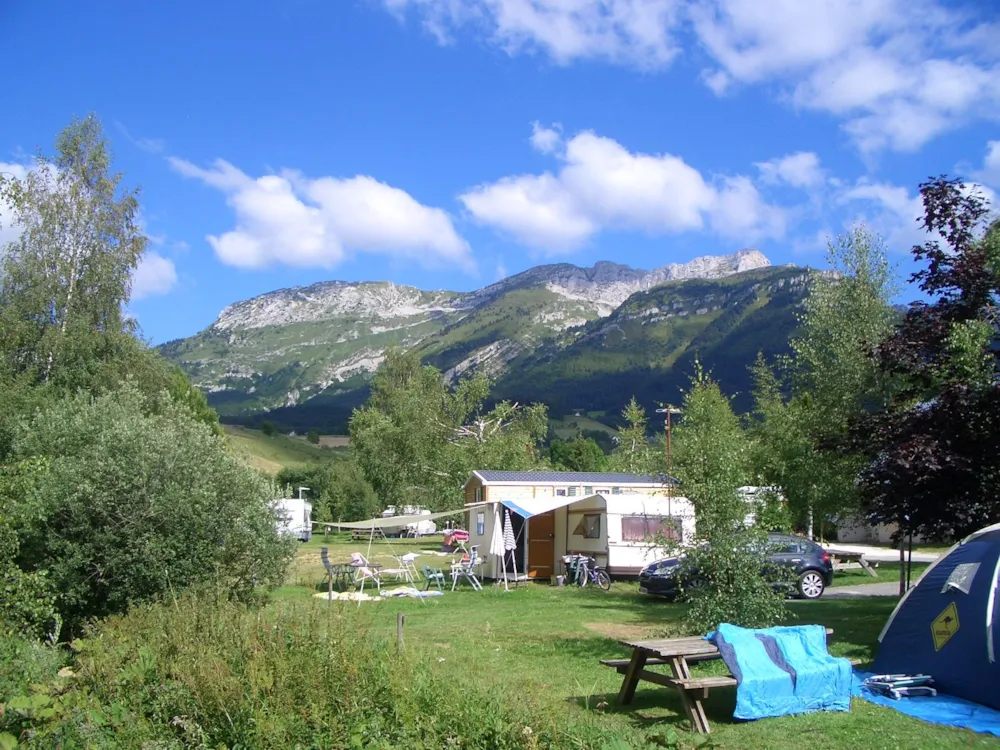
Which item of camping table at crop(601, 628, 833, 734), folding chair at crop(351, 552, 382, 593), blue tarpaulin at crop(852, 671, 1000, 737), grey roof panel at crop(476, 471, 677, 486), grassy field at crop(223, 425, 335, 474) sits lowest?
folding chair at crop(351, 552, 382, 593)

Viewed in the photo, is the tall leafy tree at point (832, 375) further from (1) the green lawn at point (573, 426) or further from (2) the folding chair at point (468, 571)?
(1) the green lawn at point (573, 426)

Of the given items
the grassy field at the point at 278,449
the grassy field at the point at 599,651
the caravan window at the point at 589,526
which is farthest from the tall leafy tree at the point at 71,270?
the grassy field at the point at 278,449

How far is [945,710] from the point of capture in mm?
7980

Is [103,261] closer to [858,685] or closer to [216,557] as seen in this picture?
[216,557]

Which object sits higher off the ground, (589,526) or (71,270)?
(71,270)

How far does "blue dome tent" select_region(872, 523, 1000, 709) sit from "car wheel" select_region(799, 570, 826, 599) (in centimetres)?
943

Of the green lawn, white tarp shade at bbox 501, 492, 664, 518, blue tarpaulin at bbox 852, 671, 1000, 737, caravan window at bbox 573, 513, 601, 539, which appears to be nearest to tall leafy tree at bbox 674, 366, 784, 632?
blue tarpaulin at bbox 852, 671, 1000, 737

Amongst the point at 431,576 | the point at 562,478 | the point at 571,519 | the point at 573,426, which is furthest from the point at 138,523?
the point at 573,426

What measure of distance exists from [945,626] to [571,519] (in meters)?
15.9

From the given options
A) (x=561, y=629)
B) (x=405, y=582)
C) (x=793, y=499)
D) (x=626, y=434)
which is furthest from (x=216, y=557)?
(x=626, y=434)

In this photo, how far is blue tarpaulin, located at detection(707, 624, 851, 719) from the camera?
7.71 metres

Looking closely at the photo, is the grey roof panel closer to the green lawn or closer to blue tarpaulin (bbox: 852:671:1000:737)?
blue tarpaulin (bbox: 852:671:1000:737)

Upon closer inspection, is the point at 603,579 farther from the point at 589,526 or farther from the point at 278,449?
the point at 278,449

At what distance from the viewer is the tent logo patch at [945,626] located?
8820mm
